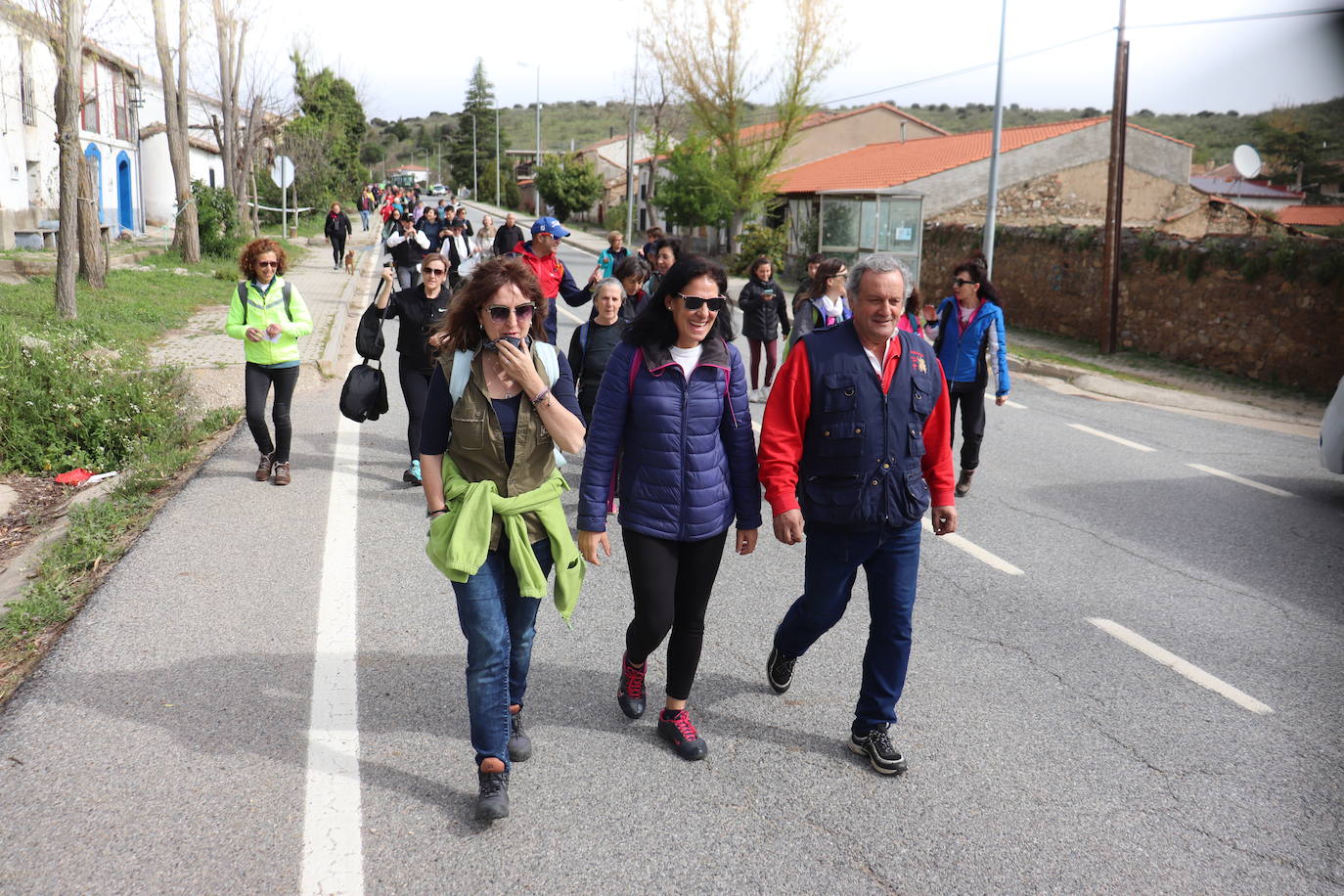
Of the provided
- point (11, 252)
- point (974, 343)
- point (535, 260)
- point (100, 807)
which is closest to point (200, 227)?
point (11, 252)

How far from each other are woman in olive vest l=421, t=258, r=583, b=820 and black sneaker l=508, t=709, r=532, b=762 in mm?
286

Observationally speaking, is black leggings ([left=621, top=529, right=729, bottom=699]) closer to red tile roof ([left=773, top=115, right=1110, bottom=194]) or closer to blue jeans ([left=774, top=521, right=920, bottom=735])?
blue jeans ([left=774, top=521, right=920, bottom=735])

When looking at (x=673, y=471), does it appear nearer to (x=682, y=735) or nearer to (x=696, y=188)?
(x=682, y=735)

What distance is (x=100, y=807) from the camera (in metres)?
3.49

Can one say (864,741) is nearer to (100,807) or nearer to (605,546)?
(605,546)

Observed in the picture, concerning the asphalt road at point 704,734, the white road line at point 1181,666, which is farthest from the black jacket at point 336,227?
the white road line at point 1181,666

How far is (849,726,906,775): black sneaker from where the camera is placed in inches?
153

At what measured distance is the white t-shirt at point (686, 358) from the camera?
12.5 feet

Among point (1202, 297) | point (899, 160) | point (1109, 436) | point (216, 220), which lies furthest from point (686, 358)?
point (899, 160)

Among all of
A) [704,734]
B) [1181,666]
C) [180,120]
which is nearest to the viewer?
[704,734]

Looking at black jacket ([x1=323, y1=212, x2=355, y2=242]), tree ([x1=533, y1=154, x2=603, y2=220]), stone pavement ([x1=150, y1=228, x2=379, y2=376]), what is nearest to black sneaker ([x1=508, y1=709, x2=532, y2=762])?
stone pavement ([x1=150, y1=228, x2=379, y2=376])

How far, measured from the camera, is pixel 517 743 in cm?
392

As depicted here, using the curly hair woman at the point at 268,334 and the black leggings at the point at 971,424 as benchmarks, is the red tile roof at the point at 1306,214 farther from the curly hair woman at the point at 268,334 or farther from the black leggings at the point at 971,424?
the curly hair woman at the point at 268,334

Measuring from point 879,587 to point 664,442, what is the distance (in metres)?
0.95
